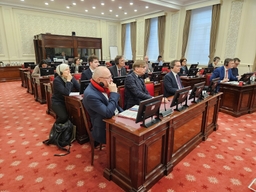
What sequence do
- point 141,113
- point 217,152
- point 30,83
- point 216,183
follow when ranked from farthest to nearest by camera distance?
point 30,83, point 217,152, point 216,183, point 141,113

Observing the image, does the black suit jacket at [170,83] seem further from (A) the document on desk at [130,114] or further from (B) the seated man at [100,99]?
(B) the seated man at [100,99]

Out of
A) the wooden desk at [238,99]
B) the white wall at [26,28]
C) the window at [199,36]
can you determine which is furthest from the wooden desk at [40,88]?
the window at [199,36]

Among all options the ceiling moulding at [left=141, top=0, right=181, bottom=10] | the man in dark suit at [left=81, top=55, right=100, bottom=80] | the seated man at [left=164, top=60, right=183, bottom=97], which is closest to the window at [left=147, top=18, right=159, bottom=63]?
the ceiling moulding at [left=141, top=0, right=181, bottom=10]

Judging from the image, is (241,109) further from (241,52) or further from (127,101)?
(241,52)

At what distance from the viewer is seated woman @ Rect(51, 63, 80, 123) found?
278 centimetres

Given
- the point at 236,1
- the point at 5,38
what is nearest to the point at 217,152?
the point at 236,1

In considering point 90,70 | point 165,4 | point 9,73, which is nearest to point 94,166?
point 90,70

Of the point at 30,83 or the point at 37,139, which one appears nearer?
the point at 37,139

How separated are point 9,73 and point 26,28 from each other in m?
2.67

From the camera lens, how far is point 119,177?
1947 millimetres

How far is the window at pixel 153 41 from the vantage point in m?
10.2

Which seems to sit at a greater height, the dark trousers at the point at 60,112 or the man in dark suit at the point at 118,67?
the man in dark suit at the point at 118,67

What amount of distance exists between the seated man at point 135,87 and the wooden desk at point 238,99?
108 inches

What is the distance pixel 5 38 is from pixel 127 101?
9431 mm
